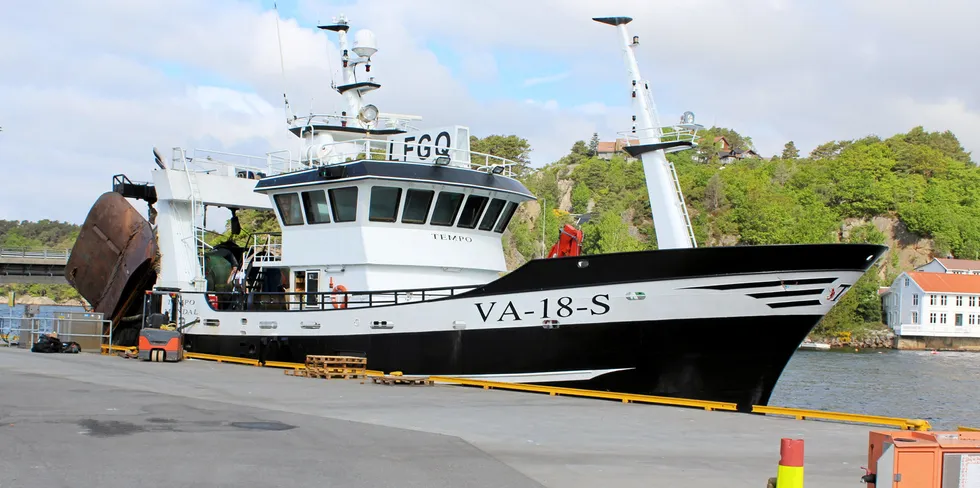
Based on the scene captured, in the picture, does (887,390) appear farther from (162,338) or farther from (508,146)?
(508,146)

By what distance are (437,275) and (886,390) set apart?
23.2 meters

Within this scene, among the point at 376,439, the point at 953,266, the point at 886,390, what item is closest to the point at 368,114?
the point at 376,439

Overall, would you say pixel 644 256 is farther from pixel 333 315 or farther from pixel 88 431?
pixel 88 431

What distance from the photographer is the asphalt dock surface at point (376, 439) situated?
7035 millimetres

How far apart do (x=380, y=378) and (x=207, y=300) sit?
684 centimetres

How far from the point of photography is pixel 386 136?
21.6 metres

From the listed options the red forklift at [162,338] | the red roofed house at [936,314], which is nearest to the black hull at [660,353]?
the red forklift at [162,338]

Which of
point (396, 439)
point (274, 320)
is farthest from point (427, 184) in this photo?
point (396, 439)

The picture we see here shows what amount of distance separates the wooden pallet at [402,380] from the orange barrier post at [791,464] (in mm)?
9595

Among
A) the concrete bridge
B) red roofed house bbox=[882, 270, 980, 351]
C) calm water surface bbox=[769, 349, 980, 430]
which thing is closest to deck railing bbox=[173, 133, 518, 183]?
calm water surface bbox=[769, 349, 980, 430]

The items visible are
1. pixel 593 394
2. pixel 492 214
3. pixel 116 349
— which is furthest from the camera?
pixel 116 349

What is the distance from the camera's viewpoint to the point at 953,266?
289ft

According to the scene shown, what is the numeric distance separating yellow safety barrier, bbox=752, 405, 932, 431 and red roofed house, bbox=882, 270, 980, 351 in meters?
73.7

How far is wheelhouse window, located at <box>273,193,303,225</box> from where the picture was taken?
715 inches
